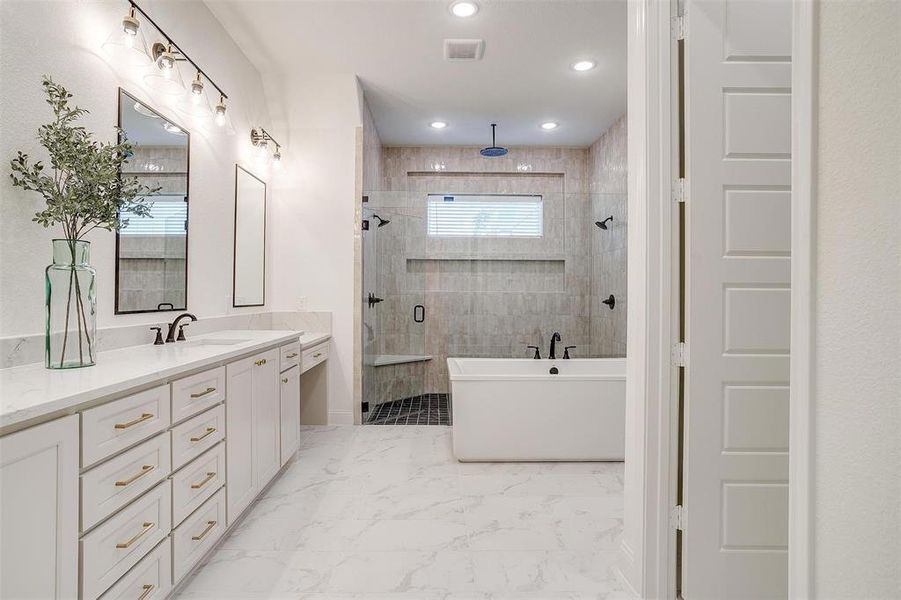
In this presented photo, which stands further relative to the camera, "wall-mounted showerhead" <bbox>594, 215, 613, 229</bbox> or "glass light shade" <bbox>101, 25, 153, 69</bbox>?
"wall-mounted showerhead" <bbox>594, 215, 613, 229</bbox>

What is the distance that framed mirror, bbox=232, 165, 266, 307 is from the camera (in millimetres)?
3346

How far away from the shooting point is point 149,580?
144 centimetres

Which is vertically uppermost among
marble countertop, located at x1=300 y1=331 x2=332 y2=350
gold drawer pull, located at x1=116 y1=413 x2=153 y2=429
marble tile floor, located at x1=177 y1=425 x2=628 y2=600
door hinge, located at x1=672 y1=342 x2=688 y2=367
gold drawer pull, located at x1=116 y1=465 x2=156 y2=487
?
door hinge, located at x1=672 y1=342 x2=688 y2=367

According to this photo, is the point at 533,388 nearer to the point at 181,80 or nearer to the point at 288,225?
the point at 288,225

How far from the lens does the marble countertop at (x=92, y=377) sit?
103 cm

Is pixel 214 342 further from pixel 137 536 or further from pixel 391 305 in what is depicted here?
pixel 391 305

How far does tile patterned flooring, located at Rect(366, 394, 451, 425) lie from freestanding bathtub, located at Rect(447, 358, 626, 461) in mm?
976

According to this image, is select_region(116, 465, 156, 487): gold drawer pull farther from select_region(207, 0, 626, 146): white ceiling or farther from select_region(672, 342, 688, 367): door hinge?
select_region(207, 0, 626, 146): white ceiling

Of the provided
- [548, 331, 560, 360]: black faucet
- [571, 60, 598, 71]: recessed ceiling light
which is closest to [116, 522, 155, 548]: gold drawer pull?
[548, 331, 560, 360]: black faucet

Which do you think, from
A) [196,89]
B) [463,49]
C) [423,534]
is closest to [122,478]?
[423,534]

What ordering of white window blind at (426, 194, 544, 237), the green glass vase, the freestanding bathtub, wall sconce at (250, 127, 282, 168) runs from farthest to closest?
white window blind at (426, 194, 544, 237), wall sconce at (250, 127, 282, 168), the freestanding bathtub, the green glass vase

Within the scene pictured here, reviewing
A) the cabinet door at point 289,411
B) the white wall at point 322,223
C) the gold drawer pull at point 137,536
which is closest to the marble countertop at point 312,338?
the white wall at point 322,223

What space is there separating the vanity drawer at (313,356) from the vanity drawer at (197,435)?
123 cm

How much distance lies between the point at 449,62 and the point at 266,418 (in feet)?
9.60
